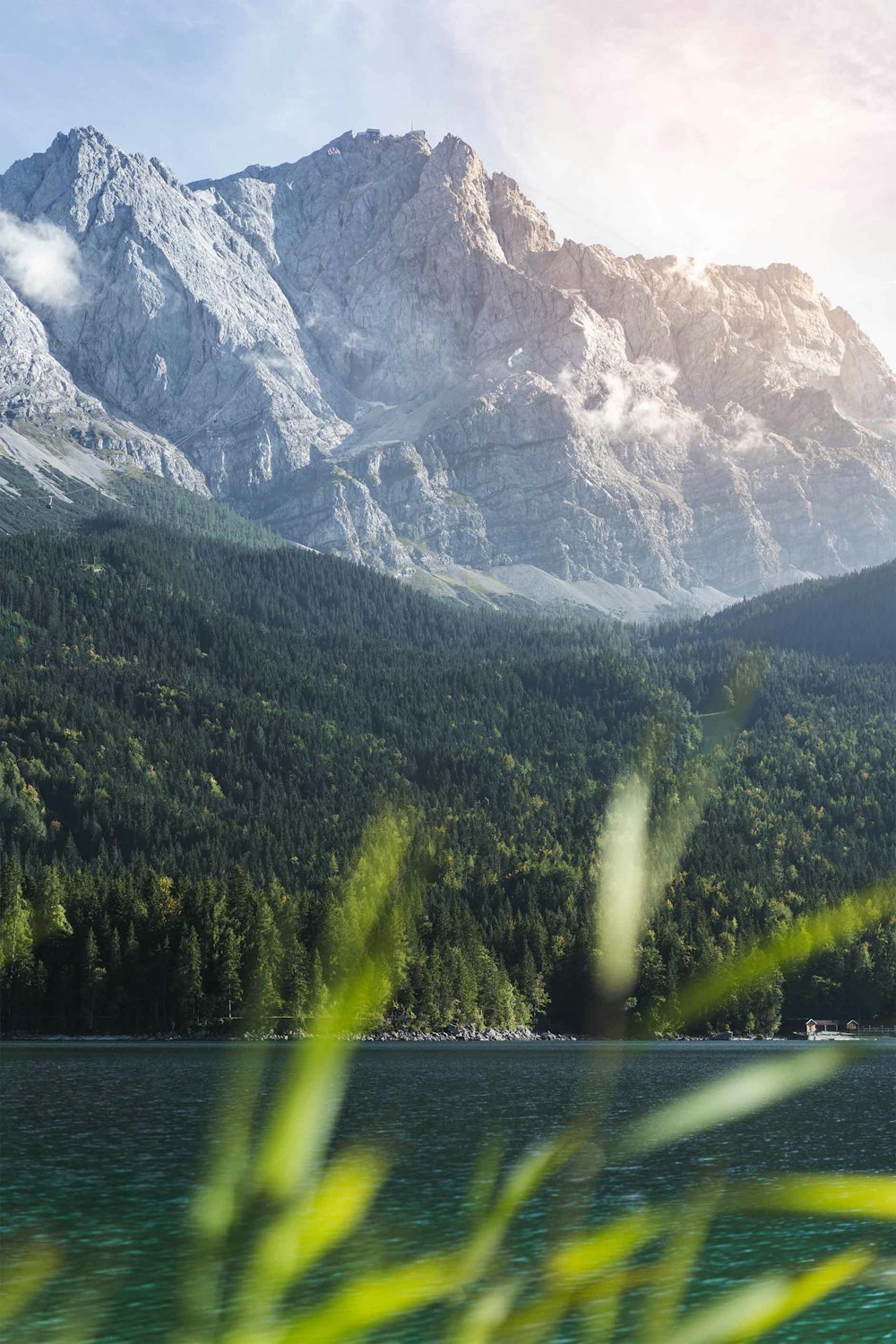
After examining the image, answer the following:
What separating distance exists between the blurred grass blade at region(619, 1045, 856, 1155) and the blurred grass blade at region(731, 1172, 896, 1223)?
11.5 m

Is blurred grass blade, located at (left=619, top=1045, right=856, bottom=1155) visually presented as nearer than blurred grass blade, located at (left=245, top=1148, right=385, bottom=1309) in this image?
No

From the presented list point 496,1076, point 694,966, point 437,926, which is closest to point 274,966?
point 437,926

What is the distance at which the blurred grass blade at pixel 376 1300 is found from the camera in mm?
36906

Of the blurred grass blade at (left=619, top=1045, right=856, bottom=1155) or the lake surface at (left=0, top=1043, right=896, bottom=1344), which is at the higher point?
the lake surface at (left=0, top=1043, right=896, bottom=1344)

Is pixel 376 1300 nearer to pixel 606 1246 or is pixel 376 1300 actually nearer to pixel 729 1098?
pixel 606 1246

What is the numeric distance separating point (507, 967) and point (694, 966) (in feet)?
87.3

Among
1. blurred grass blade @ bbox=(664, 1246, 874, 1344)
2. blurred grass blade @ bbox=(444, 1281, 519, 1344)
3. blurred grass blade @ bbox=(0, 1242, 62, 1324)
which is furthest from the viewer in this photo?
blurred grass blade @ bbox=(0, 1242, 62, 1324)

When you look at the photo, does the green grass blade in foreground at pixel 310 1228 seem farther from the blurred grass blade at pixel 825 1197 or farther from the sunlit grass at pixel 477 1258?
the blurred grass blade at pixel 825 1197

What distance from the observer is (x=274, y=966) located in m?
159

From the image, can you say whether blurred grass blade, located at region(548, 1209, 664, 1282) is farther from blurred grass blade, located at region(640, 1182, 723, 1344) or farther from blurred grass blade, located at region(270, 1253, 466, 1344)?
blurred grass blade, located at region(270, 1253, 466, 1344)

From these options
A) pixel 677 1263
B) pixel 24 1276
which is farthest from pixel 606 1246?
pixel 24 1276

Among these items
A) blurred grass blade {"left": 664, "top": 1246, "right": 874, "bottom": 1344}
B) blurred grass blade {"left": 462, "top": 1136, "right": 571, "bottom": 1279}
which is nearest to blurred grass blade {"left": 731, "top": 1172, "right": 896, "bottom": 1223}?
blurred grass blade {"left": 664, "top": 1246, "right": 874, "bottom": 1344}

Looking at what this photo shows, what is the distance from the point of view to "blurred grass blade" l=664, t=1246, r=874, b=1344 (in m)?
37.0

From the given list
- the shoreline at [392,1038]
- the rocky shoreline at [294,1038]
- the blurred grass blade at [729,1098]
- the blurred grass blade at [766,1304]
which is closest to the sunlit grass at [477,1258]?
the blurred grass blade at [766,1304]
